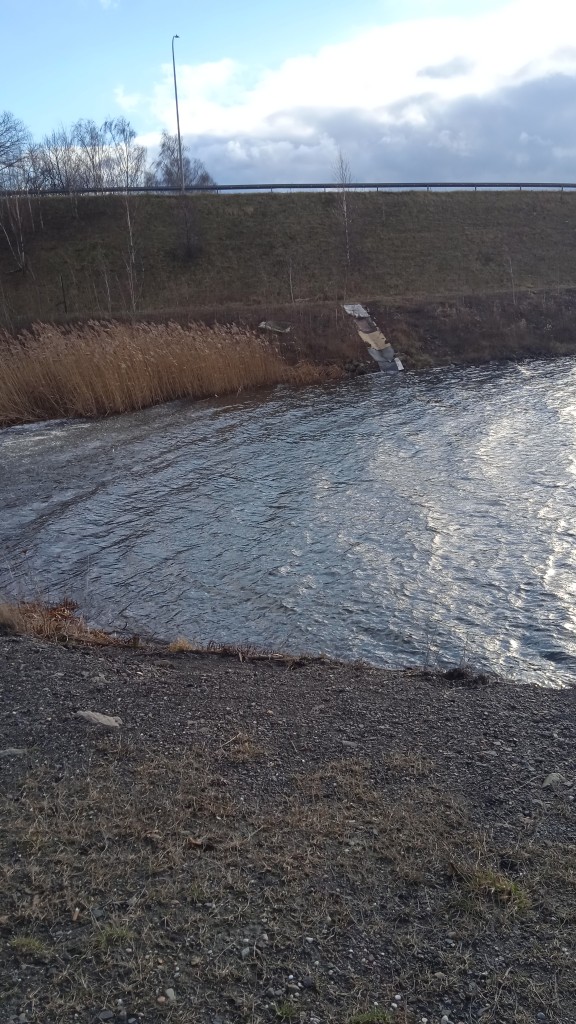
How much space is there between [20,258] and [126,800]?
42730 millimetres

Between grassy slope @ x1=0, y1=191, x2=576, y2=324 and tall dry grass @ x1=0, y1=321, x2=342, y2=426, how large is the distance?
48.5 feet

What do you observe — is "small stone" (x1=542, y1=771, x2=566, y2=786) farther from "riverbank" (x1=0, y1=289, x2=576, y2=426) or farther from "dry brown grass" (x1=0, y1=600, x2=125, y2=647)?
"riverbank" (x1=0, y1=289, x2=576, y2=426)

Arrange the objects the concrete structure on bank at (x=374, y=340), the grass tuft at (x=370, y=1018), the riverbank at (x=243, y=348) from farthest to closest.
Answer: the concrete structure on bank at (x=374, y=340) → the riverbank at (x=243, y=348) → the grass tuft at (x=370, y=1018)

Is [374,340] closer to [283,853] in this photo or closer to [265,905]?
[283,853]

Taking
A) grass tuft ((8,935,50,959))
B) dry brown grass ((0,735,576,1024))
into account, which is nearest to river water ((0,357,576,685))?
dry brown grass ((0,735,576,1024))

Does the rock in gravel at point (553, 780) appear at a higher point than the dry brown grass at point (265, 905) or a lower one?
lower

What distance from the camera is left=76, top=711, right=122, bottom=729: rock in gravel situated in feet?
17.2

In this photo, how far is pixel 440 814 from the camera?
4309 millimetres

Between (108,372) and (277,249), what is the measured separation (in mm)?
25570

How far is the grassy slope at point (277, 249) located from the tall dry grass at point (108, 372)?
1477cm

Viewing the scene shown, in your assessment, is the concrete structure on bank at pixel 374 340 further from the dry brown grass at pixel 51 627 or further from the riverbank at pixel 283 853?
the riverbank at pixel 283 853

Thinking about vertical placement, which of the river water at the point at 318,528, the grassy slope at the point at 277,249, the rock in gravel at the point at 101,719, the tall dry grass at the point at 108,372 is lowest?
the river water at the point at 318,528

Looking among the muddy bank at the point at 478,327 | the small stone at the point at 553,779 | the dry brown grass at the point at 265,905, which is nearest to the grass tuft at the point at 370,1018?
the dry brown grass at the point at 265,905

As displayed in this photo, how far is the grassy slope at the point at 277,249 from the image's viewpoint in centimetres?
3856
